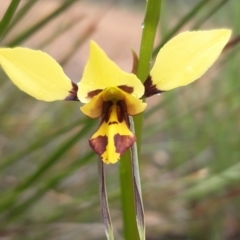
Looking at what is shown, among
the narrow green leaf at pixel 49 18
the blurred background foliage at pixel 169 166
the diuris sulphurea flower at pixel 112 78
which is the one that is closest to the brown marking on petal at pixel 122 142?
the diuris sulphurea flower at pixel 112 78

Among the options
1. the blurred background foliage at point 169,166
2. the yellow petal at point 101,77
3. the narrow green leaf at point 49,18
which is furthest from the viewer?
the blurred background foliage at point 169,166

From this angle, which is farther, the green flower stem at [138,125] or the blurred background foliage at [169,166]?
the blurred background foliage at [169,166]

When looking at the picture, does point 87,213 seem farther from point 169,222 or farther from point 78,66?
point 78,66

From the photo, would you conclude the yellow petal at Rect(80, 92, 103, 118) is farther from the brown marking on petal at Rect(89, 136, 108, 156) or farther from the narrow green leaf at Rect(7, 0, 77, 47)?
the narrow green leaf at Rect(7, 0, 77, 47)

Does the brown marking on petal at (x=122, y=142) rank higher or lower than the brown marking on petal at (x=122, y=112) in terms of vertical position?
lower

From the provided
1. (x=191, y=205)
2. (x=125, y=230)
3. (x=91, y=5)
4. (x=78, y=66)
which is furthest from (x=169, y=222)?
(x=91, y=5)

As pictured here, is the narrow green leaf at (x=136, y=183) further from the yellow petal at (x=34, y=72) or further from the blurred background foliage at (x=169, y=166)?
the blurred background foliage at (x=169, y=166)

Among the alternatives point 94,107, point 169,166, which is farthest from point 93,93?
point 169,166
